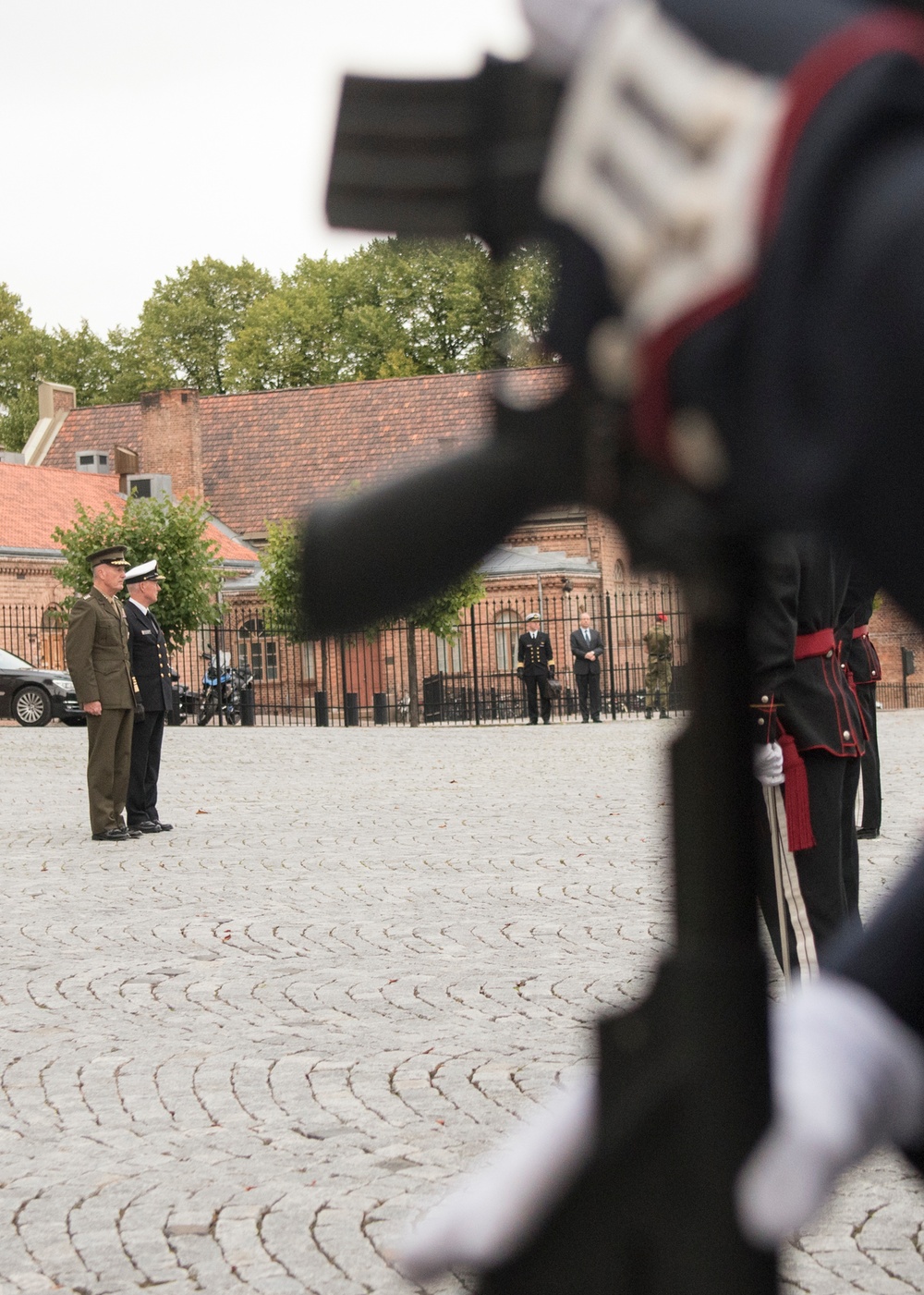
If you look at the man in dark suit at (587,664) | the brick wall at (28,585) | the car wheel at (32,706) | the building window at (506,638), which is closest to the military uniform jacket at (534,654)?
the man in dark suit at (587,664)

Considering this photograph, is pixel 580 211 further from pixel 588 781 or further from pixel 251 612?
pixel 251 612

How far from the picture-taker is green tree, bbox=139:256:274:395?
55656 mm

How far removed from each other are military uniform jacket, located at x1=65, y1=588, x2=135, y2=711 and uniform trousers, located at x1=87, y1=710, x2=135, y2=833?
12cm

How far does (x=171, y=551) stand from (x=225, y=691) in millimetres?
4007

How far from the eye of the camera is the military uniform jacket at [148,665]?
1227 cm

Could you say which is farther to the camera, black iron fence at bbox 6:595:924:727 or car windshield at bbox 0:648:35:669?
black iron fence at bbox 6:595:924:727

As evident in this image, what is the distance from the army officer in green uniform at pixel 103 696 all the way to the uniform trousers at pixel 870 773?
5128mm

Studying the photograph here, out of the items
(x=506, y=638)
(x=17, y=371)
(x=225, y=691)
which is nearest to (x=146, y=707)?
(x=225, y=691)

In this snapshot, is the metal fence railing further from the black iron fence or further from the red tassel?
the red tassel

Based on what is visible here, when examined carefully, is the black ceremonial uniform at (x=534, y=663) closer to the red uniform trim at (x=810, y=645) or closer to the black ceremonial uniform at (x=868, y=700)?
the black ceremonial uniform at (x=868, y=700)

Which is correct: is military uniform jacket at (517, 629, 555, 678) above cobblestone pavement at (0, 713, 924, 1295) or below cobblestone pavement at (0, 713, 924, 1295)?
above

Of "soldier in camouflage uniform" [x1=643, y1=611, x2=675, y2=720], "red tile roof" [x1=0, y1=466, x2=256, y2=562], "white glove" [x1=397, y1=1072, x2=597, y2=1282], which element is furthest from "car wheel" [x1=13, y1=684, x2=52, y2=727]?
"white glove" [x1=397, y1=1072, x2=597, y2=1282]

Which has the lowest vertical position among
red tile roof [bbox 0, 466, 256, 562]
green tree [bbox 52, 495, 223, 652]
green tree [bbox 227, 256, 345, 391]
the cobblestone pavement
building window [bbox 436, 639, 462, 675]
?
the cobblestone pavement

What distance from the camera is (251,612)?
37875mm
